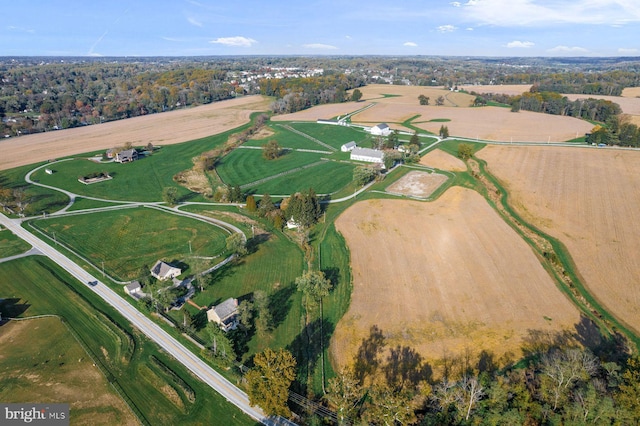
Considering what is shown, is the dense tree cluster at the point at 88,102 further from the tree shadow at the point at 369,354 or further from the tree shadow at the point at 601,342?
the tree shadow at the point at 601,342

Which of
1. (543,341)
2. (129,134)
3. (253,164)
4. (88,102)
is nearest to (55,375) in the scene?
(543,341)

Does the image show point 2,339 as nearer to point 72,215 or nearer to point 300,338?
point 300,338

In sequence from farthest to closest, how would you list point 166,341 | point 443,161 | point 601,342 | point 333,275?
point 443,161, point 333,275, point 166,341, point 601,342

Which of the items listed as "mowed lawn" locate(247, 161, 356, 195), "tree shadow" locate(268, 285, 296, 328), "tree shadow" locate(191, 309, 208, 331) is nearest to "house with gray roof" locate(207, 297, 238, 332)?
"tree shadow" locate(191, 309, 208, 331)

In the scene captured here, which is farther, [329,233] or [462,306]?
[329,233]

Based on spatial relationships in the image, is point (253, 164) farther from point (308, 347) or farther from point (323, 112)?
point (323, 112)

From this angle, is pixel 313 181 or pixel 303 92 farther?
pixel 303 92

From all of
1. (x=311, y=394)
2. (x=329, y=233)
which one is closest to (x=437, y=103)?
(x=329, y=233)
